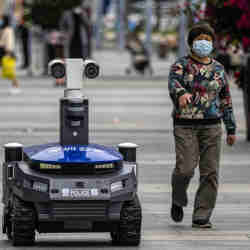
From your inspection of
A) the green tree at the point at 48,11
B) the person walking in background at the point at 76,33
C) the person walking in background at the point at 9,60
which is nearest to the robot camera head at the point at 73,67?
the person walking in background at the point at 9,60

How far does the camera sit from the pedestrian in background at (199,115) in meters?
10.3

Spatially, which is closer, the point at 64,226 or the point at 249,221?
the point at 64,226

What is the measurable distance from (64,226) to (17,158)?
0.83m

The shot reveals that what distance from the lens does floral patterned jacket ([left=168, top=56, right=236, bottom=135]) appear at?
10273mm

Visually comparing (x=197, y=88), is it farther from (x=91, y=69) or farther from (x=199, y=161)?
(x=91, y=69)

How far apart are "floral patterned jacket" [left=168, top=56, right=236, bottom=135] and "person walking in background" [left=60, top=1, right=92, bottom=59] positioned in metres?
19.5

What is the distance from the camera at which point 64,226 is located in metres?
9.05

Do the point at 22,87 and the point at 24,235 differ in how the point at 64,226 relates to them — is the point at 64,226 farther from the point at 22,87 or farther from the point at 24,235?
the point at 22,87

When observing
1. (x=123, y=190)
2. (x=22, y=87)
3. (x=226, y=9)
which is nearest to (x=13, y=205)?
(x=123, y=190)

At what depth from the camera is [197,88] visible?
10281 mm

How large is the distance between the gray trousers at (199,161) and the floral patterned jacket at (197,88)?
89mm

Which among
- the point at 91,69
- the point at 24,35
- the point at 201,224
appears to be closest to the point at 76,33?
the point at 24,35

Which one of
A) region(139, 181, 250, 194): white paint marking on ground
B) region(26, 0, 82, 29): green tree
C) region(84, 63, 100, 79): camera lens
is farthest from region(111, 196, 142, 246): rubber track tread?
region(26, 0, 82, 29): green tree

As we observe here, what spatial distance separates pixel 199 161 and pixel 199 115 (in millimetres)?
409
